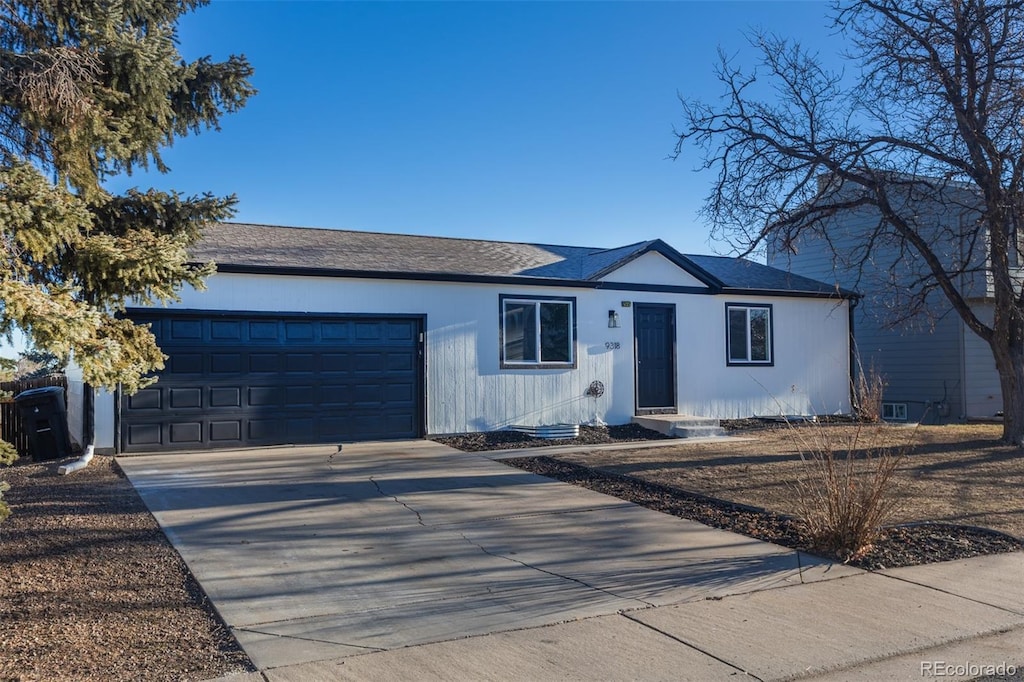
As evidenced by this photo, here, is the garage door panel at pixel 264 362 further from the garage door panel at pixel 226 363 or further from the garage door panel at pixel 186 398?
the garage door panel at pixel 186 398

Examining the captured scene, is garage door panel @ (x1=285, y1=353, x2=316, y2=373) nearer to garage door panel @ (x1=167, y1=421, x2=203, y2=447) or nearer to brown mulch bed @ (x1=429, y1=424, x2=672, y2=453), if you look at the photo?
garage door panel @ (x1=167, y1=421, x2=203, y2=447)

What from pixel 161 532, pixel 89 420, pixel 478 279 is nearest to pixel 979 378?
pixel 478 279

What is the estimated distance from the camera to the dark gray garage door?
39.7 feet

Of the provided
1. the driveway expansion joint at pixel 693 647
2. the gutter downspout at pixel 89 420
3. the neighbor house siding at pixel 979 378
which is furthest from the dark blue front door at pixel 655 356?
the driveway expansion joint at pixel 693 647

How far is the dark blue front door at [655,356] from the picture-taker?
1608 cm

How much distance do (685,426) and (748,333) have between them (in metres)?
3.86

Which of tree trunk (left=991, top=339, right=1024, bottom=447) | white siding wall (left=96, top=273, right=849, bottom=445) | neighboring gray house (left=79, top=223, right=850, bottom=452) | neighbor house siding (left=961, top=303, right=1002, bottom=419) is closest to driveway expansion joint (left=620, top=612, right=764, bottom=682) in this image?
neighboring gray house (left=79, top=223, right=850, bottom=452)

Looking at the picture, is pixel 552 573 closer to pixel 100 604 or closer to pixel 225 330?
pixel 100 604

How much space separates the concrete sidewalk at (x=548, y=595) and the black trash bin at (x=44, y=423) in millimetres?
4119

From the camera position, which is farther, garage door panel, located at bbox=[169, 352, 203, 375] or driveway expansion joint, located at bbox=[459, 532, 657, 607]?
garage door panel, located at bbox=[169, 352, 203, 375]

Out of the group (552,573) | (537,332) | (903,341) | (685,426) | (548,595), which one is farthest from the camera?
(903,341)

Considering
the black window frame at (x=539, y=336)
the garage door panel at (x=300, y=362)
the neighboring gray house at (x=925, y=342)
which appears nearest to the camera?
the garage door panel at (x=300, y=362)

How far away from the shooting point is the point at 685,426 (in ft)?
48.6

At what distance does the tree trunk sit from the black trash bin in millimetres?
15078
